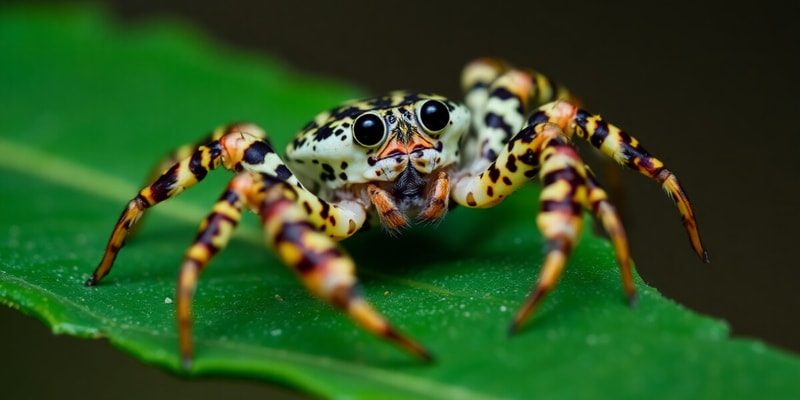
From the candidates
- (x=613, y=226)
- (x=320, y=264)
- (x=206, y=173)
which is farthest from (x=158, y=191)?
(x=613, y=226)

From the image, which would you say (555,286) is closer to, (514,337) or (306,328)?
(514,337)

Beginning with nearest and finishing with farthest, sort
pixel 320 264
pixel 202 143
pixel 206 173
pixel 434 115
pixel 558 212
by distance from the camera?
pixel 320 264, pixel 558 212, pixel 206 173, pixel 434 115, pixel 202 143

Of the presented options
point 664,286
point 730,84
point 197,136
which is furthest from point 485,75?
point 730,84

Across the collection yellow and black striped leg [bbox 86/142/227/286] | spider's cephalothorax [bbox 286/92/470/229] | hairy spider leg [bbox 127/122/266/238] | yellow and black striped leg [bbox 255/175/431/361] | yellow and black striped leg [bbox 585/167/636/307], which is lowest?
yellow and black striped leg [bbox 585/167/636/307]

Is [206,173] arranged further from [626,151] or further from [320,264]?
[626,151]

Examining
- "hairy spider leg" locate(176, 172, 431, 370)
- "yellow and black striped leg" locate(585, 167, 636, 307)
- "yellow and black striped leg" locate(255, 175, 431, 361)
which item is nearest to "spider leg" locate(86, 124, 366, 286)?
"hairy spider leg" locate(176, 172, 431, 370)

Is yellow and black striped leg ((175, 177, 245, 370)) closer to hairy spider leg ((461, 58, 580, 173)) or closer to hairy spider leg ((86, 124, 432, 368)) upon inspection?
hairy spider leg ((86, 124, 432, 368))

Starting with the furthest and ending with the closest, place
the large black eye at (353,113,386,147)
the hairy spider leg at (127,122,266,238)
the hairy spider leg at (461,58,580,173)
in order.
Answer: the hairy spider leg at (461,58,580,173) → the hairy spider leg at (127,122,266,238) → the large black eye at (353,113,386,147)
